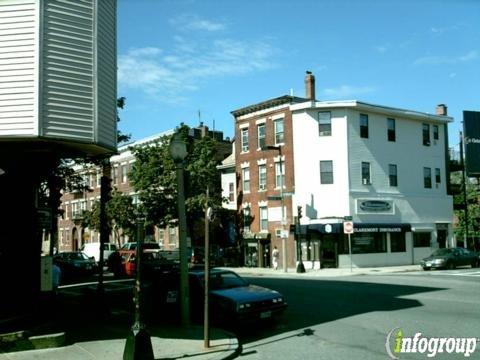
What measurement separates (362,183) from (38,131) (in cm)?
3018

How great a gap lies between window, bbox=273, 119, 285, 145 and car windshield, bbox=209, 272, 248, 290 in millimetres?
25595

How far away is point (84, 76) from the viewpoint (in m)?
10.8

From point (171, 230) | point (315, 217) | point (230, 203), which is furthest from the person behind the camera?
point (171, 230)

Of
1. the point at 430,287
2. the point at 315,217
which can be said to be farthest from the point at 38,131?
the point at 315,217

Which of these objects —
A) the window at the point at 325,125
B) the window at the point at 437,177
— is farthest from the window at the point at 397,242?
the window at the point at 325,125

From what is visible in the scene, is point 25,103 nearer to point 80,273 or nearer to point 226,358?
point 226,358

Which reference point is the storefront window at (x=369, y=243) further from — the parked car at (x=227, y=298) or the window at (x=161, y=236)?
the parked car at (x=227, y=298)

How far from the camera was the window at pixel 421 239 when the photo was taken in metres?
40.4

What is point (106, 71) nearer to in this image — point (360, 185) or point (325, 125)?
point (325, 125)

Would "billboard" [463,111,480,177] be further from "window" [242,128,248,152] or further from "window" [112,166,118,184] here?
"window" [112,166,118,184]

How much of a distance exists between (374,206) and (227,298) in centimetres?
2700

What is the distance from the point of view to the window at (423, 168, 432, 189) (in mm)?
41625

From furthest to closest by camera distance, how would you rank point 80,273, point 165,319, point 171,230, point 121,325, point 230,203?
point 171,230 < point 230,203 < point 80,273 < point 165,319 < point 121,325

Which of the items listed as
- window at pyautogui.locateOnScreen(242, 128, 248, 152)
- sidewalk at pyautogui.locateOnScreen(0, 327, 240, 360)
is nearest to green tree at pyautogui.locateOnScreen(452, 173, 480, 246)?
window at pyautogui.locateOnScreen(242, 128, 248, 152)
